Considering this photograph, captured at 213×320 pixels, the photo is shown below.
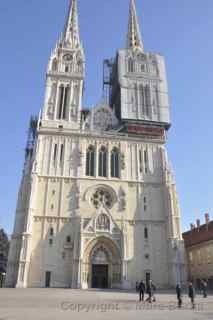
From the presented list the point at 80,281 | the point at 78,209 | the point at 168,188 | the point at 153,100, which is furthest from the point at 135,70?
the point at 80,281

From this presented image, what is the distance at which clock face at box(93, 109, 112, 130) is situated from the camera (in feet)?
145

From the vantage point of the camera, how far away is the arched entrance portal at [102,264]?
33094 mm

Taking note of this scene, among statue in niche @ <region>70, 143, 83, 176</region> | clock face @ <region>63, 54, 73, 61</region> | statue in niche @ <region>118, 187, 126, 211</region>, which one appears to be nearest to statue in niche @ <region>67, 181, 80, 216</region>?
statue in niche @ <region>70, 143, 83, 176</region>

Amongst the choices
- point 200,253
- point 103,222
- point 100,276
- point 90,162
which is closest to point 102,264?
point 100,276

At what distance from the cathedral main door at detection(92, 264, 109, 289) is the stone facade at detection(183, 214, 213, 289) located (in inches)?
564

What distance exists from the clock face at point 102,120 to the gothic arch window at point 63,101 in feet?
16.4

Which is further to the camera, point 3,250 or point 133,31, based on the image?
point 133,31

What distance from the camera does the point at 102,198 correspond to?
37469 mm

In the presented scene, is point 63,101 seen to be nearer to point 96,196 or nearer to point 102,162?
point 102,162

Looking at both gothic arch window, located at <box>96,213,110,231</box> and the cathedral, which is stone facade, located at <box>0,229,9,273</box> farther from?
gothic arch window, located at <box>96,213,110,231</box>

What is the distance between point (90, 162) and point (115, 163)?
3.73 metres

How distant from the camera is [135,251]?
1369 inches

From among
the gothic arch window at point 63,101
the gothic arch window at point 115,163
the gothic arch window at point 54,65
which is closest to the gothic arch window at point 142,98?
the gothic arch window at point 115,163

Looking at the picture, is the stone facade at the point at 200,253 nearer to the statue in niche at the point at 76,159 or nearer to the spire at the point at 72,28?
Answer: the statue in niche at the point at 76,159
